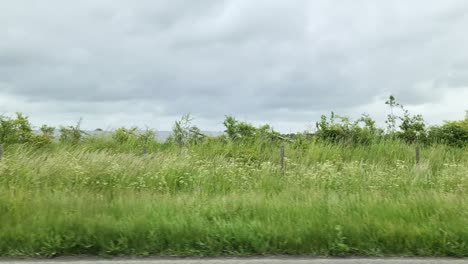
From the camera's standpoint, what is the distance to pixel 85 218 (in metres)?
5.63

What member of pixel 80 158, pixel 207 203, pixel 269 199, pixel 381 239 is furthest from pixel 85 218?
pixel 80 158

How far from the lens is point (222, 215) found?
6.11 m

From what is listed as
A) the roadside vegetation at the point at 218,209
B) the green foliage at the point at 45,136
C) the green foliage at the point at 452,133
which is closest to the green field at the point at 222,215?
the roadside vegetation at the point at 218,209

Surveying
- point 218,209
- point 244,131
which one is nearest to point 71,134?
point 244,131

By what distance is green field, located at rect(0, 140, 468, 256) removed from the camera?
5.04 metres

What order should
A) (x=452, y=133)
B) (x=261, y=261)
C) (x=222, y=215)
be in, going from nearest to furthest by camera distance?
(x=261, y=261), (x=222, y=215), (x=452, y=133)

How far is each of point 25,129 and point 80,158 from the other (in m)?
5.55

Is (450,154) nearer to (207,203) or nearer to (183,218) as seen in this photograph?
(207,203)

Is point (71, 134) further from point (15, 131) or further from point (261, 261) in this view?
point (261, 261)

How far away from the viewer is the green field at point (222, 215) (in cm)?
504

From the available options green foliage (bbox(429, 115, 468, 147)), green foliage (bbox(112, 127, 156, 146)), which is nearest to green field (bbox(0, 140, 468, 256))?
green foliage (bbox(112, 127, 156, 146))

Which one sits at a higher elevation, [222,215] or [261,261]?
[222,215]

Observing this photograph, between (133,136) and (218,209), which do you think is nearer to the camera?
(218,209)

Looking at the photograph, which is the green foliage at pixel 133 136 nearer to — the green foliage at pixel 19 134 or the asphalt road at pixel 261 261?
the green foliage at pixel 19 134
